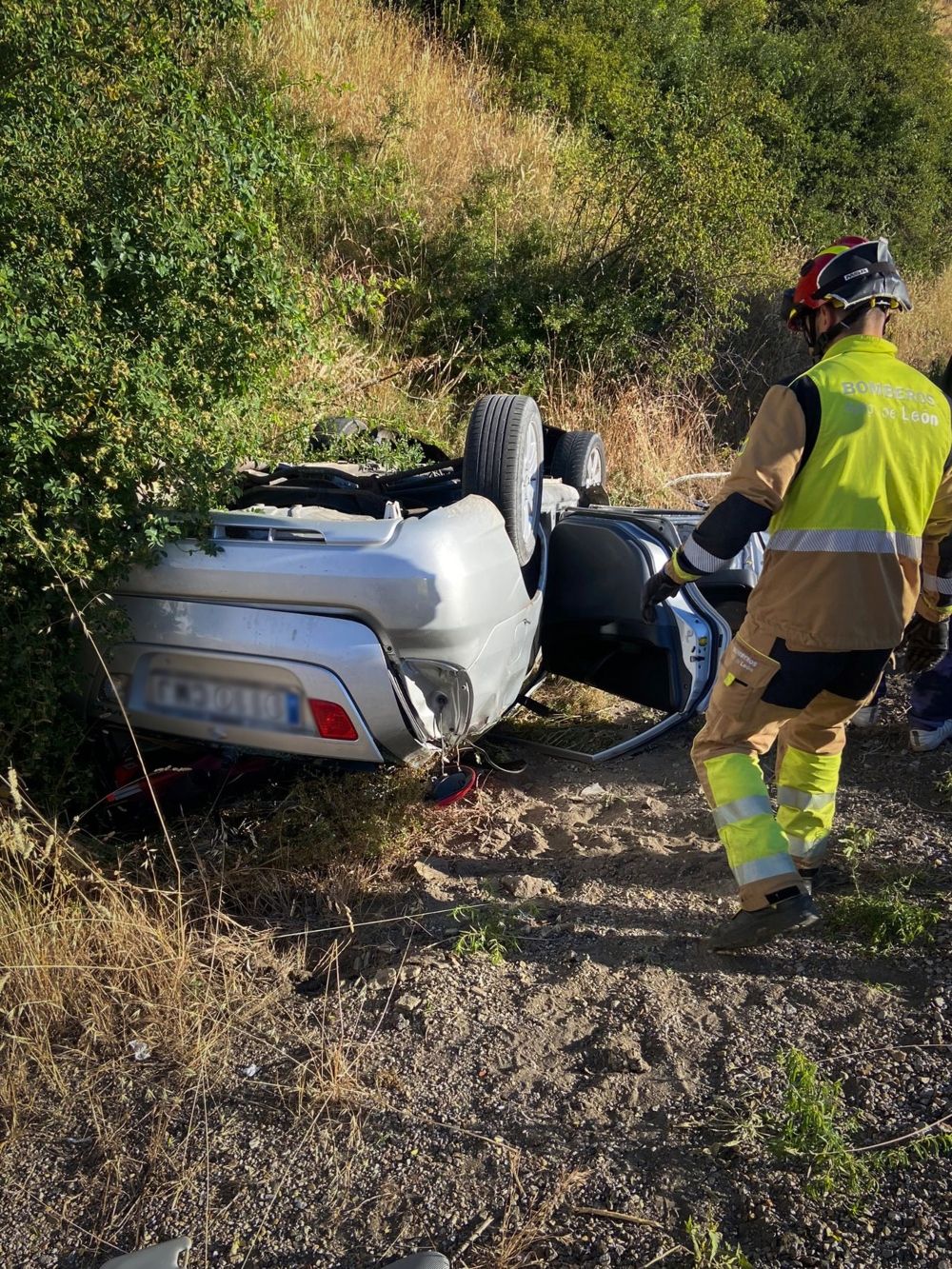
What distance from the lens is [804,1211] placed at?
2.12m

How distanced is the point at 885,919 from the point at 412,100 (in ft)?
31.9

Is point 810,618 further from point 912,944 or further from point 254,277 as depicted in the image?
point 254,277

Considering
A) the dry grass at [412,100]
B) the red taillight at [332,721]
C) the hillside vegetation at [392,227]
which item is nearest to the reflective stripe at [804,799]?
the red taillight at [332,721]

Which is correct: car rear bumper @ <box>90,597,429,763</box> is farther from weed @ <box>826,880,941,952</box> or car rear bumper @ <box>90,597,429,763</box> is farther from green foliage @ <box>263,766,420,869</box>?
weed @ <box>826,880,941,952</box>

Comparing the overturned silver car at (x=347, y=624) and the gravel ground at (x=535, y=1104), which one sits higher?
the overturned silver car at (x=347, y=624)

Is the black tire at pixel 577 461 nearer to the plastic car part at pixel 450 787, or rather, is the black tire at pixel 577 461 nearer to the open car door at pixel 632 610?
the open car door at pixel 632 610

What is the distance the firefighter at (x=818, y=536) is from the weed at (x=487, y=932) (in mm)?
610

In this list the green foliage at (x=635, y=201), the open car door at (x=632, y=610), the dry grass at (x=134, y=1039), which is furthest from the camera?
the green foliage at (x=635, y=201)

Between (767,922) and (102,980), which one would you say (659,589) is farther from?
(102,980)

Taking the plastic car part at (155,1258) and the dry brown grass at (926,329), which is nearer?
the plastic car part at (155,1258)

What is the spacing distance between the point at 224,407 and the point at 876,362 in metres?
2.08

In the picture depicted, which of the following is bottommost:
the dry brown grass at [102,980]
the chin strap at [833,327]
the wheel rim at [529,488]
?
the dry brown grass at [102,980]

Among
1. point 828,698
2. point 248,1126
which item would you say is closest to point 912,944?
point 828,698

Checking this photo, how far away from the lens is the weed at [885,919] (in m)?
2.96
